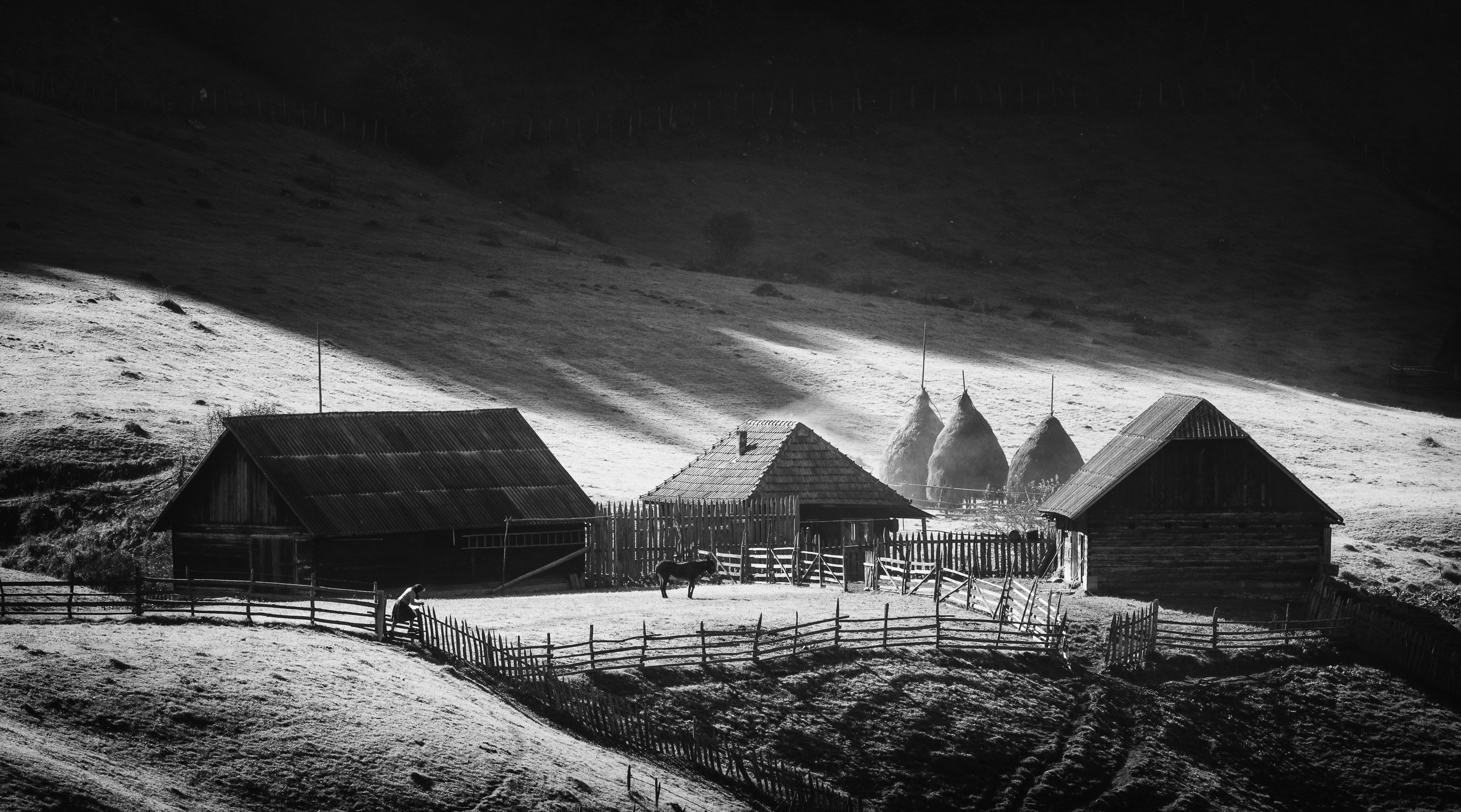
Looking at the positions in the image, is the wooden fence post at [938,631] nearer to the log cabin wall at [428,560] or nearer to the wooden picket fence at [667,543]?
the wooden picket fence at [667,543]

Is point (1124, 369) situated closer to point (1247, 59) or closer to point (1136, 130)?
point (1136, 130)

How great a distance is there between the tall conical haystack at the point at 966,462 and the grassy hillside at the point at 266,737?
26670mm

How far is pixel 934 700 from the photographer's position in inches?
1035

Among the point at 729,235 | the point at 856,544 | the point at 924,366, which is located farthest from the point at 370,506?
the point at 729,235

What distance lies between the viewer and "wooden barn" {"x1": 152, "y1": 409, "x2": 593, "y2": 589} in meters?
33.0

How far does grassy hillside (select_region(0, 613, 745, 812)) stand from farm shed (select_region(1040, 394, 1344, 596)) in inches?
610

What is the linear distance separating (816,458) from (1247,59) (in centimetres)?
10595

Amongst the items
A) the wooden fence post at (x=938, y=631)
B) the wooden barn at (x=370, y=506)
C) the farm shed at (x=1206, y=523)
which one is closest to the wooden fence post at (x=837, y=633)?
the wooden fence post at (x=938, y=631)

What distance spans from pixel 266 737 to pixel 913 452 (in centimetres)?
3244

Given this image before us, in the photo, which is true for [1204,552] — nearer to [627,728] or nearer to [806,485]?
[806,485]

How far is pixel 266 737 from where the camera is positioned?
65.8 ft

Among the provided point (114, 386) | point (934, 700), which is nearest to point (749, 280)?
point (114, 386)

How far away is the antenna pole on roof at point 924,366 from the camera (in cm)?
6103

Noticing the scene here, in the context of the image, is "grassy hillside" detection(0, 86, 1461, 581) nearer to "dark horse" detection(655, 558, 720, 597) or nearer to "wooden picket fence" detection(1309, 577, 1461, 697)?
"wooden picket fence" detection(1309, 577, 1461, 697)
